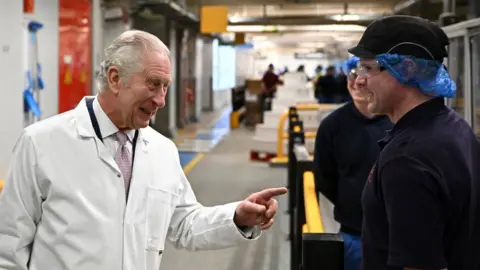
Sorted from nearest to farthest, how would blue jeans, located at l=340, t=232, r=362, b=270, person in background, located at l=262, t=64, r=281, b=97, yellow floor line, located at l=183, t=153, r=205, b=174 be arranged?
blue jeans, located at l=340, t=232, r=362, b=270 < yellow floor line, located at l=183, t=153, r=205, b=174 < person in background, located at l=262, t=64, r=281, b=97

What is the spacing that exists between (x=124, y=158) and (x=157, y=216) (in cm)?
23

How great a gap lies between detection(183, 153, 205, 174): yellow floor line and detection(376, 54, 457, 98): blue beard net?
28.7ft

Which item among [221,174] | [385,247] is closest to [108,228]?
[385,247]

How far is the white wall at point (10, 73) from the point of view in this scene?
607 centimetres

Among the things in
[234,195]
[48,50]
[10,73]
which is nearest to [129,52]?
[10,73]

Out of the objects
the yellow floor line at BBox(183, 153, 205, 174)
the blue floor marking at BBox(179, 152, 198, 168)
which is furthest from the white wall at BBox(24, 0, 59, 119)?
the blue floor marking at BBox(179, 152, 198, 168)

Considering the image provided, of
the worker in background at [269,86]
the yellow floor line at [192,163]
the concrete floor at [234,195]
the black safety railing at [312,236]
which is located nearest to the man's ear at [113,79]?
the black safety railing at [312,236]

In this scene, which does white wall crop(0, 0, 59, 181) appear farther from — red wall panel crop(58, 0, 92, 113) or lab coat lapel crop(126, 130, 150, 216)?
lab coat lapel crop(126, 130, 150, 216)

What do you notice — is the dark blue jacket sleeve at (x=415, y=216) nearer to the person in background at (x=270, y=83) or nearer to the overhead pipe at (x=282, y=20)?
the overhead pipe at (x=282, y=20)

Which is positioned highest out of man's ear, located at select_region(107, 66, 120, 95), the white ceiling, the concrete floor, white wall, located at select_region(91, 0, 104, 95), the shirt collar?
the white ceiling

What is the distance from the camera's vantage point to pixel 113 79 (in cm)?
213

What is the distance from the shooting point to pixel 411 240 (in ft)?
5.55

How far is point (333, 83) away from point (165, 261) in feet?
33.1

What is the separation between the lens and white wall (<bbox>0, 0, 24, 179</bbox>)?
239 inches
